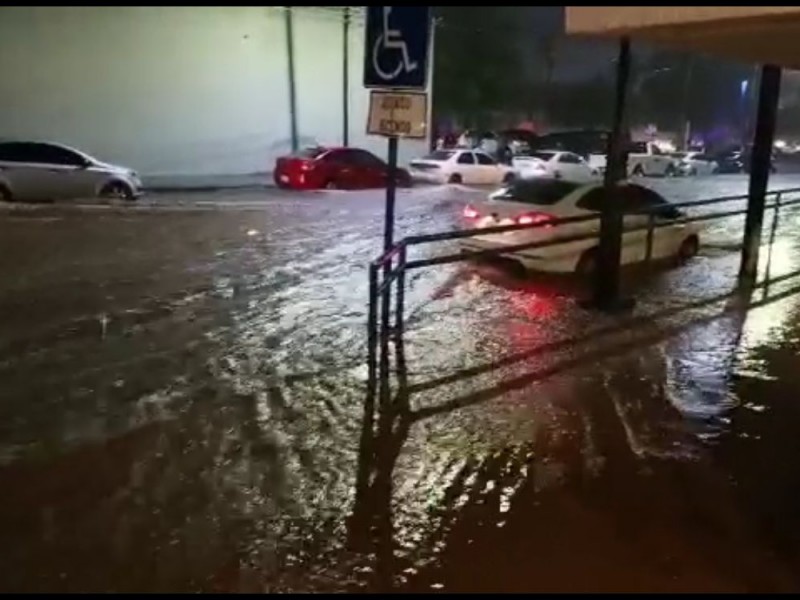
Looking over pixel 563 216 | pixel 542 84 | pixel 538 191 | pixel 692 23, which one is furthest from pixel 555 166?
pixel 692 23

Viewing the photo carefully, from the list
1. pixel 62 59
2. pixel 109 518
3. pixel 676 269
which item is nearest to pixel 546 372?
pixel 109 518

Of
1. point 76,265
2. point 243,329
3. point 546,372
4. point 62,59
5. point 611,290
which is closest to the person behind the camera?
point 546,372

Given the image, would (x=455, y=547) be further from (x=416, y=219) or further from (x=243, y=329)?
(x=416, y=219)

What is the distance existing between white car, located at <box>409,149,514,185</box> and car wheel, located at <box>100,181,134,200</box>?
12740 mm

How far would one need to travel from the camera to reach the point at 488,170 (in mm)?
35000

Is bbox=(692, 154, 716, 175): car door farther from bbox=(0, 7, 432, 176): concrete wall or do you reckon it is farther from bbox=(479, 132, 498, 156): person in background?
bbox=(0, 7, 432, 176): concrete wall

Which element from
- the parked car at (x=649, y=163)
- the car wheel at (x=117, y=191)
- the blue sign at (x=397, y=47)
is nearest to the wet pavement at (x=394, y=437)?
the blue sign at (x=397, y=47)

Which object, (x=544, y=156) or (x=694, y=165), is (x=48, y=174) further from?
(x=694, y=165)

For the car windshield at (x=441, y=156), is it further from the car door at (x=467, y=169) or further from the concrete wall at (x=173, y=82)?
the concrete wall at (x=173, y=82)

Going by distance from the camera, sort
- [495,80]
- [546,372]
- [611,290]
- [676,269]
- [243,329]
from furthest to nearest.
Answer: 1. [495,80]
2. [676,269]
3. [611,290]
4. [243,329]
5. [546,372]

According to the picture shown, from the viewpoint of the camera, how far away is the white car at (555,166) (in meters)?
38.0

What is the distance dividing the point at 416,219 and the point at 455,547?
53.5 feet

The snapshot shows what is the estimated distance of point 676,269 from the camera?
1545cm

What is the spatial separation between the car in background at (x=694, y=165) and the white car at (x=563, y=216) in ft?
106
